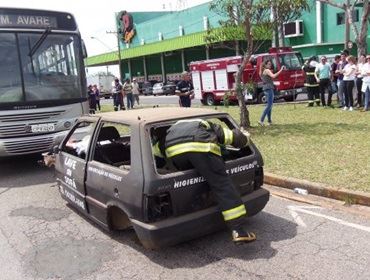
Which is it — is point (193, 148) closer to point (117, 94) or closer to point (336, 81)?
point (336, 81)

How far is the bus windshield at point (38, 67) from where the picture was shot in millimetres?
7885

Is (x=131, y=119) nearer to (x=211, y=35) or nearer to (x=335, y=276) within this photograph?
(x=335, y=276)

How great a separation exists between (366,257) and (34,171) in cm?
656

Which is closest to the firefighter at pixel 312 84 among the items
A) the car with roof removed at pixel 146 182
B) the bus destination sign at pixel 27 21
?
the bus destination sign at pixel 27 21

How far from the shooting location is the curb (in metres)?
5.47

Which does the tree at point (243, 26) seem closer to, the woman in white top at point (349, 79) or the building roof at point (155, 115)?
the woman in white top at point (349, 79)

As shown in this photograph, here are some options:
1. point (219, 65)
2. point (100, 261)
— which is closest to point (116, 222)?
point (100, 261)

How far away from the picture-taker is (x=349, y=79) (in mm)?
13508

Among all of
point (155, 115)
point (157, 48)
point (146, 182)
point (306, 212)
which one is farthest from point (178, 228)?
point (157, 48)

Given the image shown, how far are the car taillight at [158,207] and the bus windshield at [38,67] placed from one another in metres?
4.90

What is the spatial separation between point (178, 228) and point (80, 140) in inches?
92.2

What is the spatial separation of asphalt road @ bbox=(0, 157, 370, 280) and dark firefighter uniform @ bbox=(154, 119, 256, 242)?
37 centimetres

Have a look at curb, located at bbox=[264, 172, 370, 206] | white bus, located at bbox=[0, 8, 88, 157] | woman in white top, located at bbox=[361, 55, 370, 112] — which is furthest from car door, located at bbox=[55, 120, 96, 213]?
woman in white top, located at bbox=[361, 55, 370, 112]

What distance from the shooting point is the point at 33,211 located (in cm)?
605
